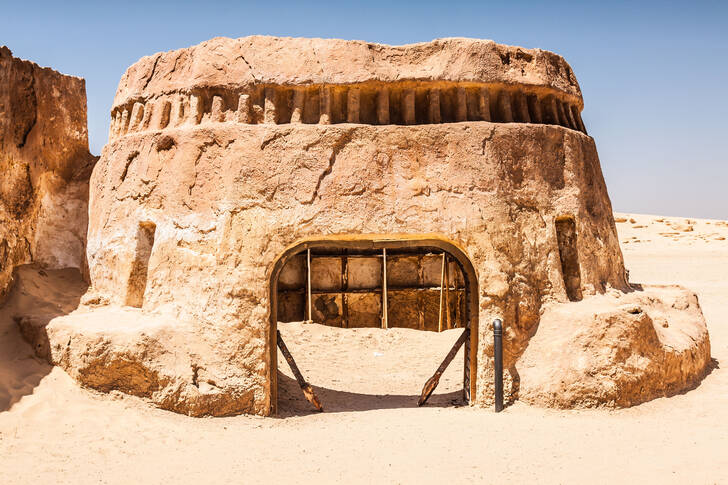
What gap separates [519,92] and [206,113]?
10.7 feet

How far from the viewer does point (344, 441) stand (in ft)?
17.3

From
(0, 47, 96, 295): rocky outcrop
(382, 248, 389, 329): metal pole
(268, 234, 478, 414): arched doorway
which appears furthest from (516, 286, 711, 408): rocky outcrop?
(382, 248, 389, 329): metal pole

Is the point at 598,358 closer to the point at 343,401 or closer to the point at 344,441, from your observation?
the point at 344,441

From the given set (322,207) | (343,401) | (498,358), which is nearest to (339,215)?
(322,207)

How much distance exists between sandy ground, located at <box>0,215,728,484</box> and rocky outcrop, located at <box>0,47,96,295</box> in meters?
0.68

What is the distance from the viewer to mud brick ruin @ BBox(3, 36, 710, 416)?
18.7 feet

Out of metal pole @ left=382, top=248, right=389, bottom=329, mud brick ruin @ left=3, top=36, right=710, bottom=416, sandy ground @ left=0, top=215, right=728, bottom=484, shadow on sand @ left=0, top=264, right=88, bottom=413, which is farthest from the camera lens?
metal pole @ left=382, top=248, right=389, bottom=329

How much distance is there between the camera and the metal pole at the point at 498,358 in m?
5.80

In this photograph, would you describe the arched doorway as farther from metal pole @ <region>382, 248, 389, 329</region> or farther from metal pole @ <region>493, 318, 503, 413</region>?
metal pole @ <region>382, 248, 389, 329</region>

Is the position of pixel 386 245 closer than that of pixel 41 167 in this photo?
Yes

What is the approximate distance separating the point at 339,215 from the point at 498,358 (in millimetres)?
2008

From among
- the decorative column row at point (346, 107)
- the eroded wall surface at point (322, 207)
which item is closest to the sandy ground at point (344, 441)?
the eroded wall surface at point (322, 207)

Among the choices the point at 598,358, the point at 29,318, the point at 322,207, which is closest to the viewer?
the point at 598,358

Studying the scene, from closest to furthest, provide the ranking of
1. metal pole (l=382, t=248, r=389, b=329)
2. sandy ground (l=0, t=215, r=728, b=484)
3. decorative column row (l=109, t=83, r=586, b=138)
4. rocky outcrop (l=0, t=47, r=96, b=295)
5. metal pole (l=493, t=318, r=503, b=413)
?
sandy ground (l=0, t=215, r=728, b=484) → metal pole (l=493, t=318, r=503, b=413) → decorative column row (l=109, t=83, r=586, b=138) → rocky outcrop (l=0, t=47, r=96, b=295) → metal pole (l=382, t=248, r=389, b=329)
